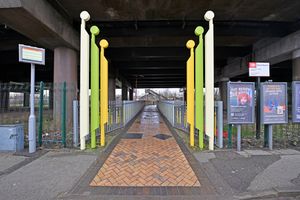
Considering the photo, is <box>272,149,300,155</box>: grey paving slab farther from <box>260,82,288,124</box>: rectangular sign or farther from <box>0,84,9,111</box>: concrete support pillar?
<box>0,84,9,111</box>: concrete support pillar

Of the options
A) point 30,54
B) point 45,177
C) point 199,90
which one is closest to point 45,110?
point 30,54

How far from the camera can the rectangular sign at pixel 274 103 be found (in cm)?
618

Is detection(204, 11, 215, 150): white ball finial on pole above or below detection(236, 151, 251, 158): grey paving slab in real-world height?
above

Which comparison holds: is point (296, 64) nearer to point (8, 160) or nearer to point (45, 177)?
point (45, 177)

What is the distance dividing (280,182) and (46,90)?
6748mm

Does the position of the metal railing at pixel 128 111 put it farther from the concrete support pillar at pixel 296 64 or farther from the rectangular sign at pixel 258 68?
the concrete support pillar at pixel 296 64

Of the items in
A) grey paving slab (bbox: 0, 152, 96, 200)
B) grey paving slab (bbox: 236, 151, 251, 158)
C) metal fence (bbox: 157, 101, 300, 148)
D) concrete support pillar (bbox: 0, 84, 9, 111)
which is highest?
concrete support pillar (bbox: 0, 84, 9, 111)

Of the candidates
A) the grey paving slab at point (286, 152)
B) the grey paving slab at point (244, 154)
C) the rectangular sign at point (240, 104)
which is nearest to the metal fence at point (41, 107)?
the rectangular sign at point (240, 104)

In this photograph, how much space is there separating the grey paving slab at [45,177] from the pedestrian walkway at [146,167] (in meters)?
0.49

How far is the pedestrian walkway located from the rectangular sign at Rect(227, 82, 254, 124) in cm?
184

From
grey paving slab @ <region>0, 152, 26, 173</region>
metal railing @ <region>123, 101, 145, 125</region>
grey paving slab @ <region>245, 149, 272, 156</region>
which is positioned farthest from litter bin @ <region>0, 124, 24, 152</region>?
grey paving slab @ <region>245, 149, 272, 156</region>

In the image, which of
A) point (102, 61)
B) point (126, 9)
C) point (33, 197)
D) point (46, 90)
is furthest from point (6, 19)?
point (33, 197)

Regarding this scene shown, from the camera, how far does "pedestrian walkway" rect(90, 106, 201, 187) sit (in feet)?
13.2

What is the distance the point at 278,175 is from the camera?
424 centimetres
